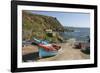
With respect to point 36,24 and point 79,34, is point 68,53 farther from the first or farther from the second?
point 36,24

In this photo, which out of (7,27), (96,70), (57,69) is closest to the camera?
(7,27)

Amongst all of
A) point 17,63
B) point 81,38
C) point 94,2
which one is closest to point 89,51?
point 81,38

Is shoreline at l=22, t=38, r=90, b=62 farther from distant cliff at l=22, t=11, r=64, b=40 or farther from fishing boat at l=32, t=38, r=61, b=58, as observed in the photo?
distant cliff at l=22, t=11, r=64, b=40

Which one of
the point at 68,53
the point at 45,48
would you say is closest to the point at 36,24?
the point at 45,48

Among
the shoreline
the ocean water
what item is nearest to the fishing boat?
the shoreline

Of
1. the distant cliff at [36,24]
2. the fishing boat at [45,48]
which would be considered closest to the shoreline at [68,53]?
the fishing boat at [45,48]

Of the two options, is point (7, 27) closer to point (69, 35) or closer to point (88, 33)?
point (69, 35)

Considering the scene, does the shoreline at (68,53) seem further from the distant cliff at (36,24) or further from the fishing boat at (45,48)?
the distant cliff at (36,24)
